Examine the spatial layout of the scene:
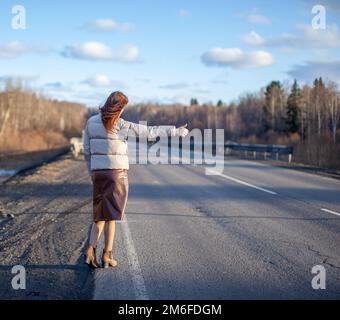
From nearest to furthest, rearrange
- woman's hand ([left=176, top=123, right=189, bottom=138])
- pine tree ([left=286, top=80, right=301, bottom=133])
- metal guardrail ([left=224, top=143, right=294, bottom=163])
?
1. woman's hand ([left=176, top=123, right=189, bottom=138])
2. metal guardrail ([left=224, top=143, right=294, bottom=163])
3. pine tree ([left=286, top=80, right=301, bottom=133])

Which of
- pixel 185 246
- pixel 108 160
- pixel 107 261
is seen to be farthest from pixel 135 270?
pixel 185 246

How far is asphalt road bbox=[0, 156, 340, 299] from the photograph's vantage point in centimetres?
587

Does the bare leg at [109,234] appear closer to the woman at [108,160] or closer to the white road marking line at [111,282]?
the woman at [108,160]

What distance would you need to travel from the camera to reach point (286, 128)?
66.8 metres

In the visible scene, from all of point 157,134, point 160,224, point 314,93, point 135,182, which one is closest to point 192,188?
point 135,182

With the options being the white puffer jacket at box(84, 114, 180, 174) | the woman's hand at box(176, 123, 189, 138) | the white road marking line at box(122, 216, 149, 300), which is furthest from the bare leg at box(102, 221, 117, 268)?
the woman's hand at box(176, 123, 189, 138)

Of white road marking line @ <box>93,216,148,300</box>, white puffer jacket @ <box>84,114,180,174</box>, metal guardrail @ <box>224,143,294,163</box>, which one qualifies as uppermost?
white puffer jacket @ <box>84,114,180,174</box>

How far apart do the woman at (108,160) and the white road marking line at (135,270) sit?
31cm

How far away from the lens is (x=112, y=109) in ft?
21.6

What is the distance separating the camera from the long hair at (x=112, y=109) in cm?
659

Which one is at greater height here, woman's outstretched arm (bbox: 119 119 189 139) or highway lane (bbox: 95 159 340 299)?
woman's outstretched arm (bbox: 119 119 189 139)

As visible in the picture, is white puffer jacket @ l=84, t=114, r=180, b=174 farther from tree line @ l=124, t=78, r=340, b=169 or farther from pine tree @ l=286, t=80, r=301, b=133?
pine tree @ l=286, t=80, r=301, b=133

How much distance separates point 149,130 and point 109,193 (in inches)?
38.0
